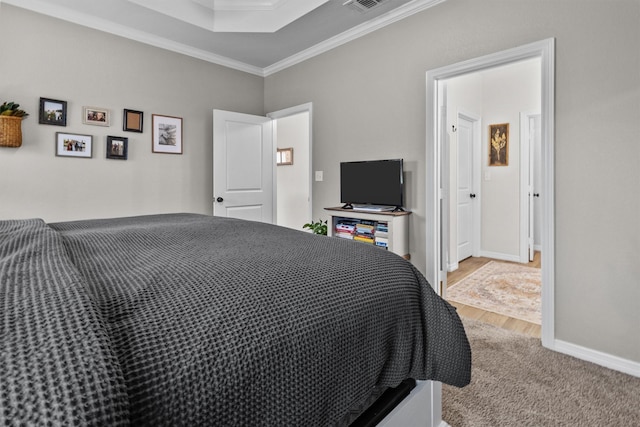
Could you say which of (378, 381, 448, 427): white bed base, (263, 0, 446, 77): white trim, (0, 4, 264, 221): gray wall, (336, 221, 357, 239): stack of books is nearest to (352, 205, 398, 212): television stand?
(336, 221, 357, 239): stack of books

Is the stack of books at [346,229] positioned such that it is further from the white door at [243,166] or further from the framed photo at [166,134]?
the framed photo at [166,134]

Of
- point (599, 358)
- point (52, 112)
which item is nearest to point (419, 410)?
point (599, 358)

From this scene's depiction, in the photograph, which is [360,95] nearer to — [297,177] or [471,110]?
[471,110]

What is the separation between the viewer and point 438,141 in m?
2.83

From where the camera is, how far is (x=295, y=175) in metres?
5.82

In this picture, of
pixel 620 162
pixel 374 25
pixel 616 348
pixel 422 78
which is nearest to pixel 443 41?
pixel 422 78

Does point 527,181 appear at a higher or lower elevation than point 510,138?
lower

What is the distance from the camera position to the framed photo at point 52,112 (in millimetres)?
2818

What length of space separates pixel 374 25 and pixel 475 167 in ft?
8.72

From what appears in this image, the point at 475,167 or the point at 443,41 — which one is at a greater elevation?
the point at 443,41

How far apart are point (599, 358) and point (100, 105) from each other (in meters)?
4.40

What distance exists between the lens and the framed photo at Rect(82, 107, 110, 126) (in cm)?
304

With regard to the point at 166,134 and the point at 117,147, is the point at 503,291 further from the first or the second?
the point at 117,147

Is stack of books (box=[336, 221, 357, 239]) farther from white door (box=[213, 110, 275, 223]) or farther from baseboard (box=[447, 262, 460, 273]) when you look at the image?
baseboard (box=[447, 262, 460, 273])
